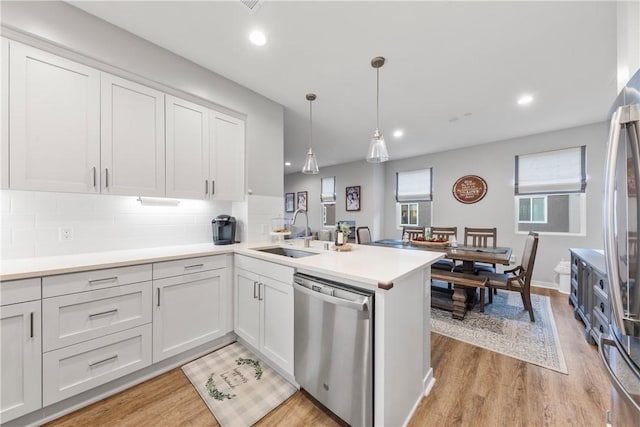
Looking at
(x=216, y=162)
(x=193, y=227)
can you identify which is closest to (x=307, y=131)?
(x=216, y=162)

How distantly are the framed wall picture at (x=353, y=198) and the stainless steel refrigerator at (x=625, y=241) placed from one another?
537 centimetres

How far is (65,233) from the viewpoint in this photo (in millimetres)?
1811

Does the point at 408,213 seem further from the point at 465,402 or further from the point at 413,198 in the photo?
the point at 465,402

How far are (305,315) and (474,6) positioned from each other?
243cm

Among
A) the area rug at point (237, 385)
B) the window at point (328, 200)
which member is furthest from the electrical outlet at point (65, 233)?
the window at point (328, 200)

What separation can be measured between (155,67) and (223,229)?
1606 millimetres

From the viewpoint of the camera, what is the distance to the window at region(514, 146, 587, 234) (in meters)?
3.85

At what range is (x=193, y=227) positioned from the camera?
99.4 inches

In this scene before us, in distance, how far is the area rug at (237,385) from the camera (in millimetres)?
1478

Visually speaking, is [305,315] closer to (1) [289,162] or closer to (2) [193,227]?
(2) [193,227]

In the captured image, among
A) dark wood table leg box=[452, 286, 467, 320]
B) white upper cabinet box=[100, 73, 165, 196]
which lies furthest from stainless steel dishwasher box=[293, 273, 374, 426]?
dark wood table leg box=[452, 286, 467, 320]

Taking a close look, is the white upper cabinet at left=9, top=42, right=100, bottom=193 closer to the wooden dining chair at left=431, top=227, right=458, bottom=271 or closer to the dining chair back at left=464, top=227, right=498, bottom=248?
the wooden dining chair at left=431, top=227, right=458, bottom=271

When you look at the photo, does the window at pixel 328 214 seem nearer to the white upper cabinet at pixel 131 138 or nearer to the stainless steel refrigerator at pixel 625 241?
the white upper cabinet at pixel 131 138

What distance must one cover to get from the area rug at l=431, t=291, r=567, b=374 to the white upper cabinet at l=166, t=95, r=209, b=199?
2.98 m
